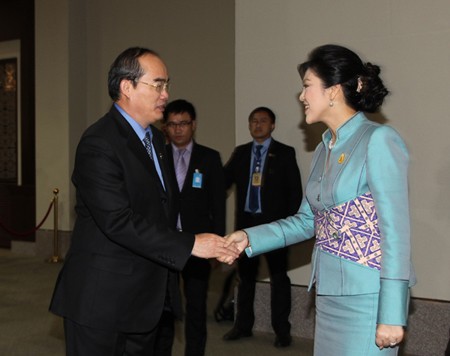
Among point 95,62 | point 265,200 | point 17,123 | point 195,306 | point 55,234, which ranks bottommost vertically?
point 55,234

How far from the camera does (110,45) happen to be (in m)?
9.16

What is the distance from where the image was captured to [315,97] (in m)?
2.44

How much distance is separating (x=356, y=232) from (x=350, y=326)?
33cm

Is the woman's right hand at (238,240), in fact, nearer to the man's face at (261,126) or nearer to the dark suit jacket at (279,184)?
the dark suit jacket at (279,184)

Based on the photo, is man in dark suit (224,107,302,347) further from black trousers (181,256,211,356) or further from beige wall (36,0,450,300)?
black trousers (181,256,211,356)

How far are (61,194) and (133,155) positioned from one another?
22.6ft

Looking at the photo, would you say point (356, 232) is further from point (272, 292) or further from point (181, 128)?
point (272, 292)

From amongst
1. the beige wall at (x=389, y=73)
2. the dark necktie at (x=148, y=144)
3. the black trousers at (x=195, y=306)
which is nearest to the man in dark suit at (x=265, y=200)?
the beige wall at (x=389, y=73)

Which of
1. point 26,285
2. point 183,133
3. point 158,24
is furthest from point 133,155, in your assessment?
point 158,24

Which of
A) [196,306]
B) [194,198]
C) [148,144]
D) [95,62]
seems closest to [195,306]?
[196,306]

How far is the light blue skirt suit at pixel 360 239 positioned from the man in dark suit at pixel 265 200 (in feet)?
8.31

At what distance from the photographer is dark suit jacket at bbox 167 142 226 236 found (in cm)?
438

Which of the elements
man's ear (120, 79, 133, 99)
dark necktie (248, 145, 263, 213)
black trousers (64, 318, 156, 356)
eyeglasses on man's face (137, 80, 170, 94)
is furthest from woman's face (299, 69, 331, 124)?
dark necktie (248, 145, 263, 213)

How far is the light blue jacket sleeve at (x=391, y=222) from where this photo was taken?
2133mm
